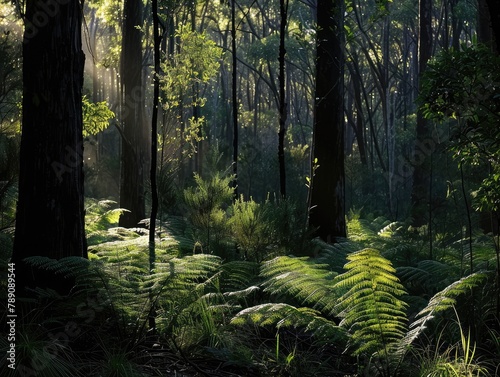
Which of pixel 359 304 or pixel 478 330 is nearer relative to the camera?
pixel 359 304

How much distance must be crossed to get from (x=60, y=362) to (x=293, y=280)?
1.72 meters

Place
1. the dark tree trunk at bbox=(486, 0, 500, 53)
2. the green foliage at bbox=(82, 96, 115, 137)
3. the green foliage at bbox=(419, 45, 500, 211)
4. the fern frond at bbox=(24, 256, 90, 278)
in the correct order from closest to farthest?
1. the fern frond at bbox=(24, 256, 90, 278)
2. the green foliage at bbox=(419, 45, 500, 211)
3. the dark tree trunk at bbox=(486, 0, 500, 53)
4. the green foliage at bbox=(82, 96, 115, 137)

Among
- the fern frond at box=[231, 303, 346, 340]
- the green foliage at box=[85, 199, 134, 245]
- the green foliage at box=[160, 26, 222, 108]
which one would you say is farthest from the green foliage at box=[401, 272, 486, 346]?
the green foliage at box=[160, 26, 222, 108]

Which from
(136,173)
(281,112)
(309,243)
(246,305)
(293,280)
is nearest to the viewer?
(293,280)

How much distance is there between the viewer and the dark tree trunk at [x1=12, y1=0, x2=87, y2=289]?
5.22 meters

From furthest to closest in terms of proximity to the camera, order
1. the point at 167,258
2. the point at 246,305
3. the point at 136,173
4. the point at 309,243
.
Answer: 1. the point at 136,173
2. the point at 309,243
3. the point at 246,305
4. the point at 167,258

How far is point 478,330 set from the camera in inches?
201

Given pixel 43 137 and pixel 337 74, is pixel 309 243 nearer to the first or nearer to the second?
pixel 337 74

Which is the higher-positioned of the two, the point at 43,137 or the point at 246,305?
the point at 43,137

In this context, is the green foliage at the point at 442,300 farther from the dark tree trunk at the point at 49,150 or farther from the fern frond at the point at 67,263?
the dark tree trunk at the point at 49,150

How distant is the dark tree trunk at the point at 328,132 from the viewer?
9.39 meters

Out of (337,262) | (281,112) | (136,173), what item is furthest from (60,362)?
(136,173)

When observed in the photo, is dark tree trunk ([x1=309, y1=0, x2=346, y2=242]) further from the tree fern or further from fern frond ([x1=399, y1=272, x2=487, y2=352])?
the tree fern

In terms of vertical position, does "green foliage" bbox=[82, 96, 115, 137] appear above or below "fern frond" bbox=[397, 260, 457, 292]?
above
